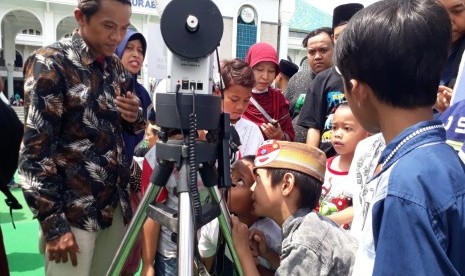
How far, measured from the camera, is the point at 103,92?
1405 millimetres

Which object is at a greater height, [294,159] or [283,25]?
[283,25]

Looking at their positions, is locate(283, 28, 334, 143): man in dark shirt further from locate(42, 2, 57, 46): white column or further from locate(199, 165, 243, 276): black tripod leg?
locate(42, 2, 57, 46): white column

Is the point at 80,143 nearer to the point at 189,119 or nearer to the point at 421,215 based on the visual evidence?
the point at 189,119

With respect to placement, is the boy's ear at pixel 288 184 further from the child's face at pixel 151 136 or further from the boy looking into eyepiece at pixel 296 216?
the child's face at pixel 151 136

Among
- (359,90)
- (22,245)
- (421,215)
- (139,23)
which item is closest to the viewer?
(421,215)

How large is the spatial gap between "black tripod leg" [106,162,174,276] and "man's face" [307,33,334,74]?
187 centimetres

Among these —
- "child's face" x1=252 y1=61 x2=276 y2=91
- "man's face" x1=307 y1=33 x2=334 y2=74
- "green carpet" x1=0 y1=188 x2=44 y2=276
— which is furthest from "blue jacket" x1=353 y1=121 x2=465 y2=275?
"green carpet" x1=0 y1=188 x2=44 y2=276

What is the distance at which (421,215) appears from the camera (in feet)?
1.89

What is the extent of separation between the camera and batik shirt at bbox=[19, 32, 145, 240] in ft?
4.05

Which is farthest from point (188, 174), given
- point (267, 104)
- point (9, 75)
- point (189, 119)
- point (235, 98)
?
point (9, 75)

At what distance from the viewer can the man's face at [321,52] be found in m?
2.65

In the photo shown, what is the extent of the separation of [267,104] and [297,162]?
3.90 feet

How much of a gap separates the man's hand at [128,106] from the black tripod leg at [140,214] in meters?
0.52

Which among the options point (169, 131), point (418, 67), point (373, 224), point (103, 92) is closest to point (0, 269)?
point (103, 92)
